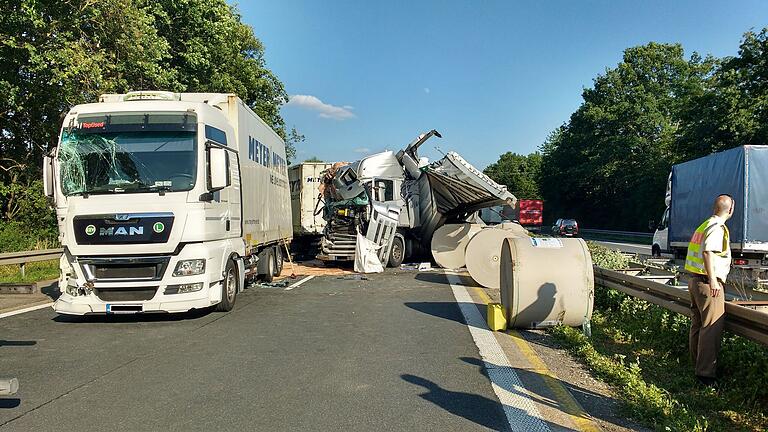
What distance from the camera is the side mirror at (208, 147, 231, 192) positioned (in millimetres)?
8719

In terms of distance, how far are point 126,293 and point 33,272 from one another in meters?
9.36

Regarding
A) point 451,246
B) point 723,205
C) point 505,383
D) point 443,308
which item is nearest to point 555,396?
point 505,383

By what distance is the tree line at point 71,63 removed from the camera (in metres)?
14.2

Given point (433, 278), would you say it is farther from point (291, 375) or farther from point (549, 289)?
point (291, 375)

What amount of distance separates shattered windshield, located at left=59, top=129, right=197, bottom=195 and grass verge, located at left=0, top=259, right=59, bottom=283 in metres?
7.07

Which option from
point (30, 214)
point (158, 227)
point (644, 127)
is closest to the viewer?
point (158, 227)

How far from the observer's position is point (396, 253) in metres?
18.5

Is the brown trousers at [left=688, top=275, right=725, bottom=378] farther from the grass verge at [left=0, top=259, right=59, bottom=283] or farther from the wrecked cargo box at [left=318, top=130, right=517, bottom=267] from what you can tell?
the grass verge at [left=0, top=259, right=59, bottom=283]

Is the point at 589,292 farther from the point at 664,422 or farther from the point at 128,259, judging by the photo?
the point at 128,259

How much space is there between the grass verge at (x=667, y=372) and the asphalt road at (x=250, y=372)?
124cm

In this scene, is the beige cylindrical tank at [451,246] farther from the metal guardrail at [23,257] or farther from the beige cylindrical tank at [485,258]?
the metal guardrail at [23,257]

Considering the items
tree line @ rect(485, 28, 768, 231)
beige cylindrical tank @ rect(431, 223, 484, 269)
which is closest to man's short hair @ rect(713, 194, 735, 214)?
beige cylindrical tank @ rect(431, 223, 484, 269)

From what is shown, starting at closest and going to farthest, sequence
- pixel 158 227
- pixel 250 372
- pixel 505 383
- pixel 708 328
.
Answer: pixel 708 328, pixel 505 383, pixel 250 372, pixel 158 227

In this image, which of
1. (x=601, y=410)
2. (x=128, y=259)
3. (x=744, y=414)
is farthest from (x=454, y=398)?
(x=128, y=259)
